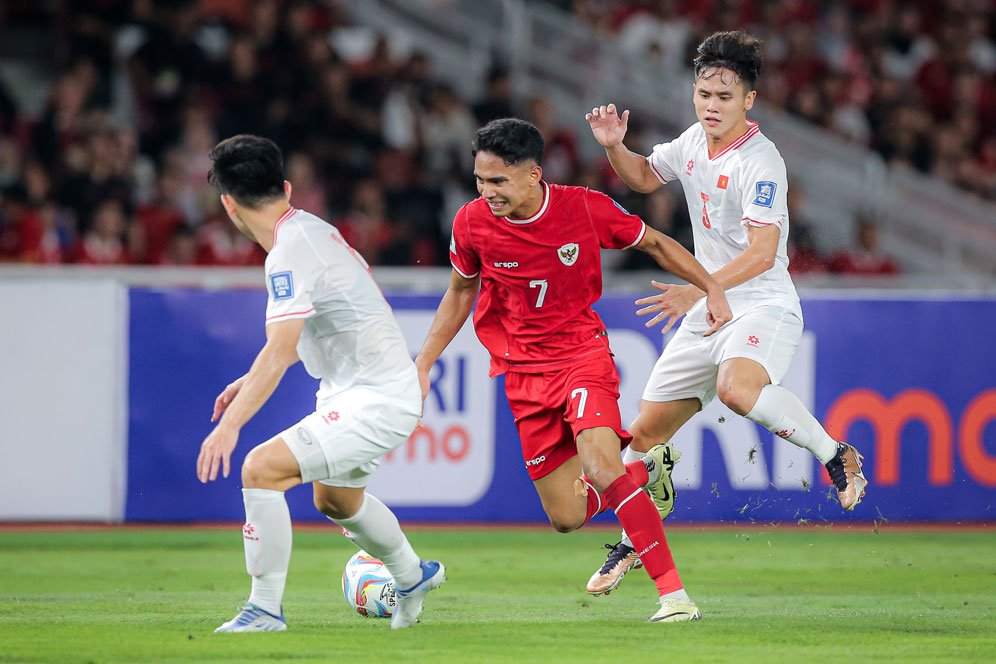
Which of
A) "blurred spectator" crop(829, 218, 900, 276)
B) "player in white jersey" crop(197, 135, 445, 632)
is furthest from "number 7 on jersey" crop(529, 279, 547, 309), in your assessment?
"blurred spectator" crop(829, 218, 900, 276)

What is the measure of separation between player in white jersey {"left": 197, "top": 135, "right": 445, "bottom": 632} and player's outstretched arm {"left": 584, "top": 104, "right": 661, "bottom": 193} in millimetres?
1709

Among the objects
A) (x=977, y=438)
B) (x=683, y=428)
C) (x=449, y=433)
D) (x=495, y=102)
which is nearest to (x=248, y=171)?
(x=449, y=433)

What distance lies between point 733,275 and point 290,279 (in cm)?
214

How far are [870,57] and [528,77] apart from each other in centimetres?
415

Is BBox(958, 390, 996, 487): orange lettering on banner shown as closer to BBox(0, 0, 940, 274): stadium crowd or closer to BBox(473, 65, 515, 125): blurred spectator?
BBox(0, 0, 940, 274): stadium crowd

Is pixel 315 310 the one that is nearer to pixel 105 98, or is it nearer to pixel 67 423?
pixel 67 423

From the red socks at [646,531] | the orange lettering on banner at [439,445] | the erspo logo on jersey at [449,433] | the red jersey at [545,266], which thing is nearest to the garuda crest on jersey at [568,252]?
the red jersey at [545,266]

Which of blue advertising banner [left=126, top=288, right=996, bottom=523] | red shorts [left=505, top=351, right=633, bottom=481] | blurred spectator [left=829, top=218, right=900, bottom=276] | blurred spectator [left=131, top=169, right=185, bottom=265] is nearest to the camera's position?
red shorts [left=505, top=351, right=633, bottom=481]

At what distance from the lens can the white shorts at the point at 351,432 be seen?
5.66 metres

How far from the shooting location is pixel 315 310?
18.7 ft

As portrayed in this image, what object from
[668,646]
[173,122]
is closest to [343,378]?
[668,646]

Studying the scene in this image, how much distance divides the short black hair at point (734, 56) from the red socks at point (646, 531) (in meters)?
2.01

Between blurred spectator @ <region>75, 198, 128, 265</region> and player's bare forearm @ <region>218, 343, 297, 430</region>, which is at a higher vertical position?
blurred spectator @ <region>75, 198, 128, 265</region>

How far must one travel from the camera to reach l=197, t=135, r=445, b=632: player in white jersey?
5.53m
